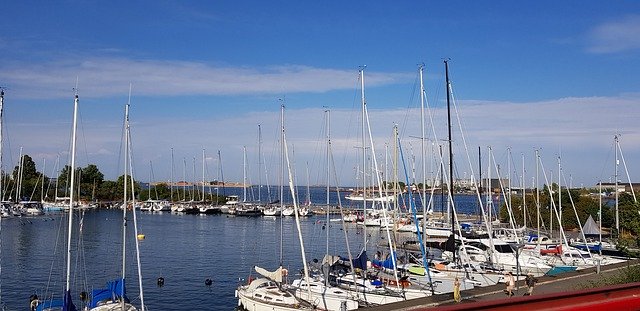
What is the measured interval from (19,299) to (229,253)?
88.2 ft

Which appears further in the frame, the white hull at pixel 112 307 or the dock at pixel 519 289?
the white hull at pixel 112 307

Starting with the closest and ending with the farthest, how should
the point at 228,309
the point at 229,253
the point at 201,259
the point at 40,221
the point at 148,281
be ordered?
the point at 228,309 < the point at 148,281 < the point at 201,259 < the point at 229,253 < the point at 40,221

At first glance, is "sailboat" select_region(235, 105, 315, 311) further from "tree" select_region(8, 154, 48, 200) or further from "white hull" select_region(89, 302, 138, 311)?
"tree" select_region(8, 154, 48, 200)

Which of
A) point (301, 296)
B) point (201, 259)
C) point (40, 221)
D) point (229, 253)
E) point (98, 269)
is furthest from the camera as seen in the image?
point (40, 221)

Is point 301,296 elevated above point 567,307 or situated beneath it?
situated beneath

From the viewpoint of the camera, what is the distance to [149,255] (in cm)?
6103

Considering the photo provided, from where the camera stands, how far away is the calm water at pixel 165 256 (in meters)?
41.0

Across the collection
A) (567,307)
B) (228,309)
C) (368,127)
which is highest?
(368,127)

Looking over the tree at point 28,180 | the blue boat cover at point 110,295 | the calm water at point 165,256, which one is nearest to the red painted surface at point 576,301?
the blue boat cover at point 110,295

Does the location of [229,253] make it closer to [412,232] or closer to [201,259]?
[201,259]

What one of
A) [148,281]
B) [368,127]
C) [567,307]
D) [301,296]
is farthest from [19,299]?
[567,307]

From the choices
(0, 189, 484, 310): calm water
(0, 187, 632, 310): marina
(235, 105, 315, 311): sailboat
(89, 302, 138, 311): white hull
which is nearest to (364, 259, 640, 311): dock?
(0, 187, 632, 310): marina

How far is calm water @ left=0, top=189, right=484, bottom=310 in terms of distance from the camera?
4100 cm

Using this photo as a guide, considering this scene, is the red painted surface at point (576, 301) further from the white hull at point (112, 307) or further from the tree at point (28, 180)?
the tree at point (28, 180)
